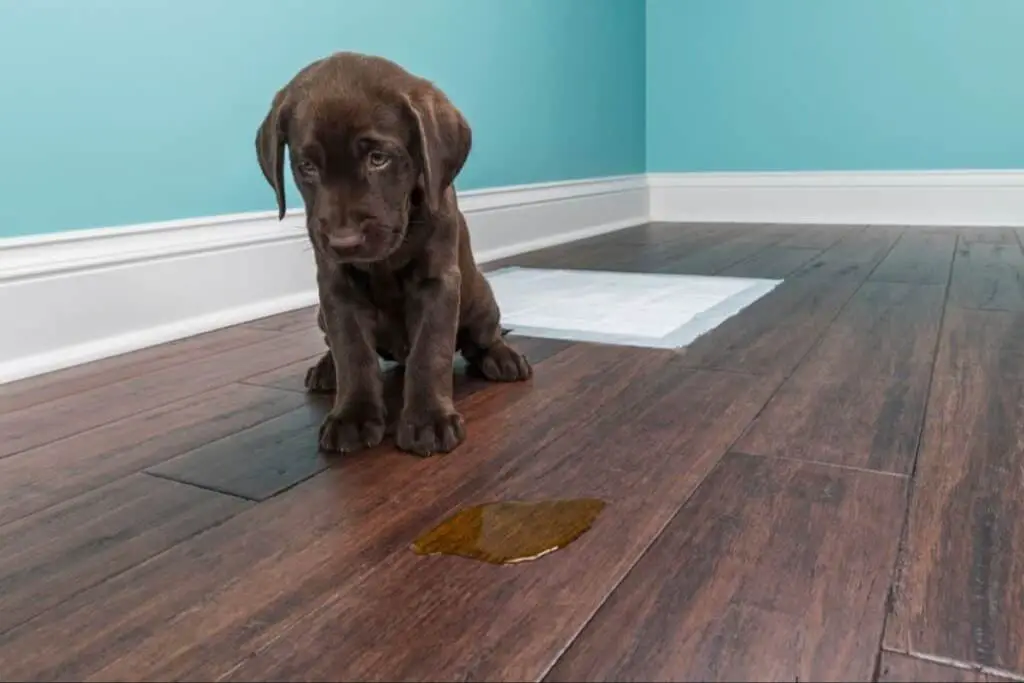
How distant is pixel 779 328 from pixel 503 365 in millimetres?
660

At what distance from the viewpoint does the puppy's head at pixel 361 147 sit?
3.40 feet

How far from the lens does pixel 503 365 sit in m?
1.47

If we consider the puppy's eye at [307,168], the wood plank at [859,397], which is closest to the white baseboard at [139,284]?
the puppy's eye at [307,168]

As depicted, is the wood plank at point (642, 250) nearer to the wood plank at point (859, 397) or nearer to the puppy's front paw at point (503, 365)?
the wood plank at point (859, 397)

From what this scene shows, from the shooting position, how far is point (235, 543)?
0.88 m

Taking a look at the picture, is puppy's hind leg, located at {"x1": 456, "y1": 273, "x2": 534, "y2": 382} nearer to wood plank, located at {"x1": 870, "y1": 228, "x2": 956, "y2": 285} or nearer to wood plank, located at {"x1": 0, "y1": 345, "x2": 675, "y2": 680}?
wood plank, located at {"x1": 0, "y1": 345, "x2": 675, "y2": 680}

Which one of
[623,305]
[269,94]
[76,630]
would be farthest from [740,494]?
[269,94]

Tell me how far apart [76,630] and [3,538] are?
0.26 metres

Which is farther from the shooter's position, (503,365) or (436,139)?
(503,365)

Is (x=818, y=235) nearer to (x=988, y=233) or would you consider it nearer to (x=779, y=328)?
(x=988, y=233)

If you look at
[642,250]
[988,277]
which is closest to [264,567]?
[988,277]

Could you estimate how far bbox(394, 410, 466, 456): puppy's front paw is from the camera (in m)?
1.12

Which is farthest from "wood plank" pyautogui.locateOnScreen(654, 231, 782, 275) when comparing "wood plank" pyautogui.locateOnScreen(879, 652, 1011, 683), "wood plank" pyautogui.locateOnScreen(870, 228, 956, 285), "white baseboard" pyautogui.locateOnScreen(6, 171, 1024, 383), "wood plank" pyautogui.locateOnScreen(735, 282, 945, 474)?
"wood plank" pyautogui.locateOnScreen(879, 652, 1011, 683)

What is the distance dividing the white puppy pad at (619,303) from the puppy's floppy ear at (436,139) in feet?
2.17
